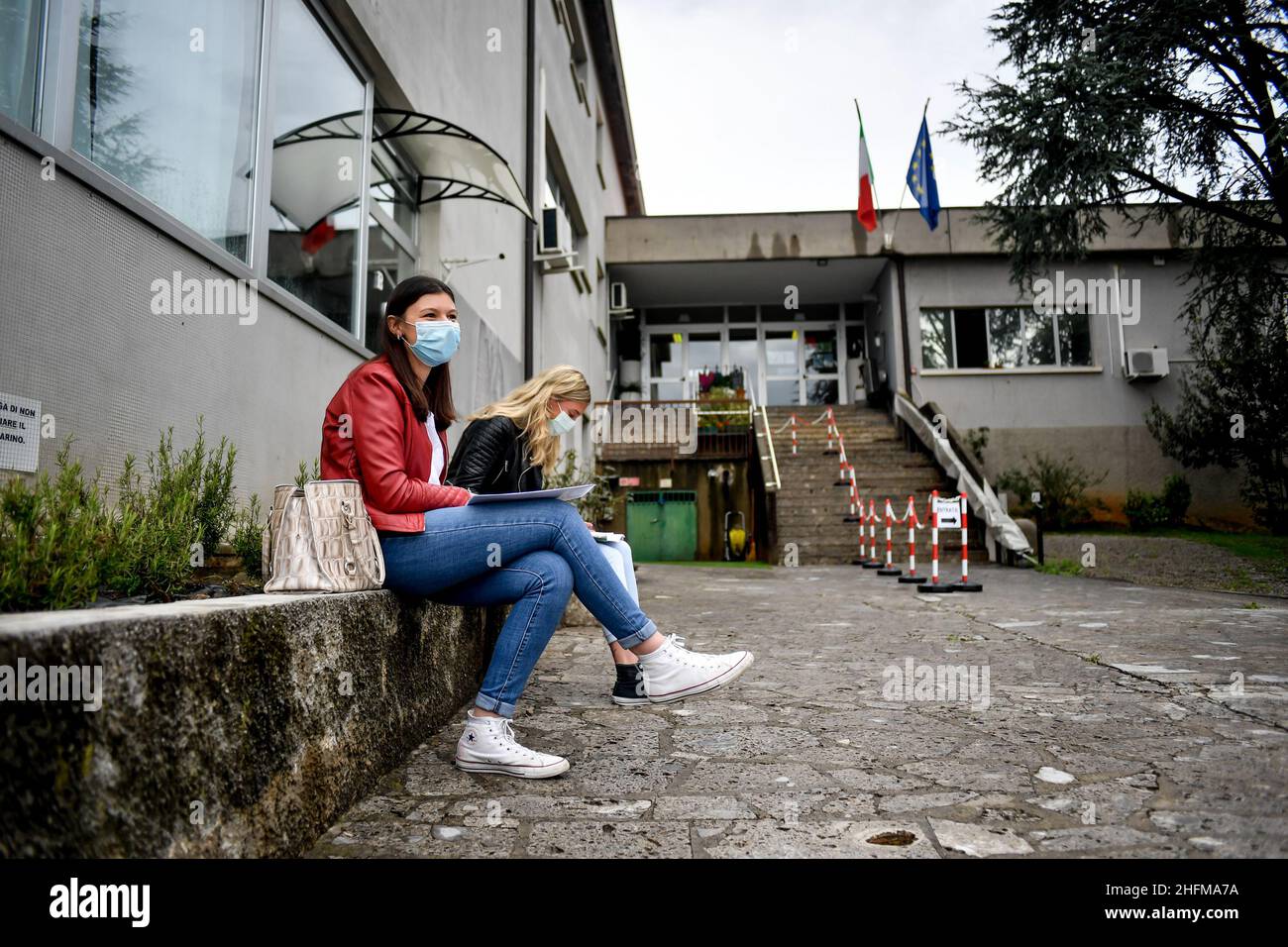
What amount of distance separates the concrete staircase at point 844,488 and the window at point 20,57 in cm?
1012

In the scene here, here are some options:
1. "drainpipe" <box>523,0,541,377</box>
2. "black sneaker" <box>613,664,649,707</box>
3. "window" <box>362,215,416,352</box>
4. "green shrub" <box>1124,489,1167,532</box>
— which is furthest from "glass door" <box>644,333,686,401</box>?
"black sneaker" <box>613,664,649,707</box>

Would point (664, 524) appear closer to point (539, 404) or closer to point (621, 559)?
point (621, 559)

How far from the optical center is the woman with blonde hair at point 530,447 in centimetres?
316

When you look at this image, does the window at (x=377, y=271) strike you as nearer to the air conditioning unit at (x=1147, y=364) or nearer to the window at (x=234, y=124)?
the window at (x=234, y=124)

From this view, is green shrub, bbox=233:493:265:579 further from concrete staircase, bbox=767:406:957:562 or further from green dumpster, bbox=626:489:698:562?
green dumpster, bbox=626:489:698:562

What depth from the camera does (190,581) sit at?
2766 mm

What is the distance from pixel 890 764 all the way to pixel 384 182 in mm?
5291

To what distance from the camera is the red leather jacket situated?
8.05 ft

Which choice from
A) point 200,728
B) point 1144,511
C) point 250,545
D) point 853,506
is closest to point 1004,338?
point 1144,511

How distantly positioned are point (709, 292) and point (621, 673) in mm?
18638

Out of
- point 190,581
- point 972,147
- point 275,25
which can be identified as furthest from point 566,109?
point 190,581

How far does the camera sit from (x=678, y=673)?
3.07 meters

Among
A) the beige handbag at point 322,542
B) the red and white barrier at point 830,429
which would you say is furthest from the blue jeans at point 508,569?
the red and white barrier at point 830,429

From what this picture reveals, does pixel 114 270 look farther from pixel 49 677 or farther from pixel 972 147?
pixel 972 147
